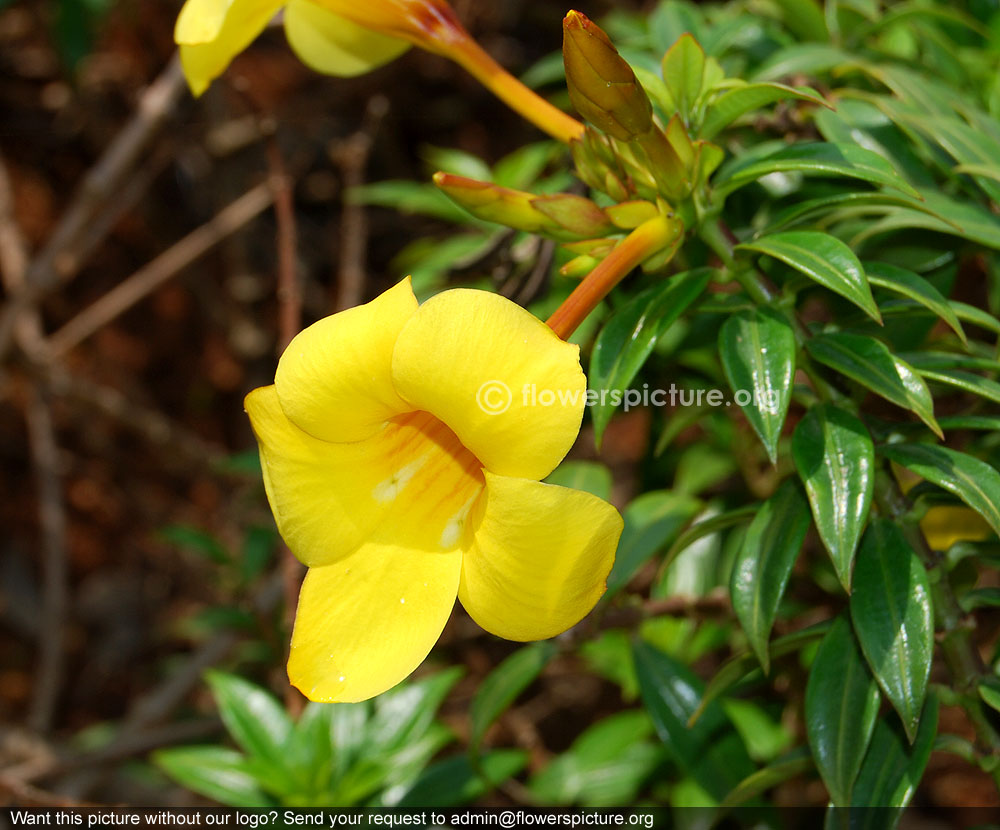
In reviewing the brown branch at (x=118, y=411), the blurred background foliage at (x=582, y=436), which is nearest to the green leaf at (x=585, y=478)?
the blurred background foliage at (x=582, y=436)

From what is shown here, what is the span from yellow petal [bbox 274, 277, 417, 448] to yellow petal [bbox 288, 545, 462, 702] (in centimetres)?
21

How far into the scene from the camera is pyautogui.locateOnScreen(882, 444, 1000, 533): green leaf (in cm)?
98

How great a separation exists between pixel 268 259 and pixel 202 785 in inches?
101

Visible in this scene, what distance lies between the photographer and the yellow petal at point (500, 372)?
2.76 feet

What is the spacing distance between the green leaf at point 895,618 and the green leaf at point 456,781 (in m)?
0.77

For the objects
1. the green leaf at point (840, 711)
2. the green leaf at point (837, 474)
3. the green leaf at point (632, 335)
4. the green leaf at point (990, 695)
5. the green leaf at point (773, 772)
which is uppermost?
the green leaf at point (632, 335)

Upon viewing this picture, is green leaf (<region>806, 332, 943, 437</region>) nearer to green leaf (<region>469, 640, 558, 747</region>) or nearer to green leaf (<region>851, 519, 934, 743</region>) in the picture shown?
green leaf (<region>851, 519, 934, 743</region>)

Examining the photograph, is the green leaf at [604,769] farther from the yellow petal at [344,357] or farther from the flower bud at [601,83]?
the flower bud at [601,83]

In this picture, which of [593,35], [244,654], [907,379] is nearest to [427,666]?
[244,654]

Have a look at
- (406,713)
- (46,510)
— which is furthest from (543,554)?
(46,510)

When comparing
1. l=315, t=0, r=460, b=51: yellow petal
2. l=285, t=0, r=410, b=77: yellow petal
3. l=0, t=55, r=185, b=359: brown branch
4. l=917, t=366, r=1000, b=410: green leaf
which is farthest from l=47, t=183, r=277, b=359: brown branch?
l=917, t=366, r=1000, b=410: green leaf

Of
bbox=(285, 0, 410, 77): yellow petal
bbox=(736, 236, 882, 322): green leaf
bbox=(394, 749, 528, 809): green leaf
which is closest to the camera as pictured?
bbox=(736, 236, 882, 322): green leaf

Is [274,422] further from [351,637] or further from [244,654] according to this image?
[244,654]

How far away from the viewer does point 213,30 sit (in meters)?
1.13
